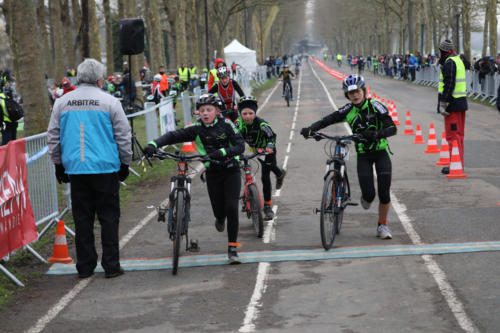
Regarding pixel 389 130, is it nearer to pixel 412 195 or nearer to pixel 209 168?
pixel 209 168

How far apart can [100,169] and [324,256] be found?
2606mm

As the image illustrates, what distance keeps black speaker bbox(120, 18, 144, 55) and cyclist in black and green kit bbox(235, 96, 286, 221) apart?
17.2 feet

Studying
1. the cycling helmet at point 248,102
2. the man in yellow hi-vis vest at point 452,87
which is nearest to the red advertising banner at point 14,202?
the cycling helmet at point 248,102

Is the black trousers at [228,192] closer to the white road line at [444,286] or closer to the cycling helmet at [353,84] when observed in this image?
the cycling helmet at [353,84]

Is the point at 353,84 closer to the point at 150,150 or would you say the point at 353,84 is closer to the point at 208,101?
the point at 208,101

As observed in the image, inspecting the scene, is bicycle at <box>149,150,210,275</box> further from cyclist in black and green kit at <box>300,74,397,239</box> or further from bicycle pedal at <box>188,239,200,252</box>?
cyclist in black and green kit at <box>300,74,397,239</box>

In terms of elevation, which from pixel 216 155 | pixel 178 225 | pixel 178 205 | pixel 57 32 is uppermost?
pixel 57 32

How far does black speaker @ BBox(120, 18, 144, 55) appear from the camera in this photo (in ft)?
47.8

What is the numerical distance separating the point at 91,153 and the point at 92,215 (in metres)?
0.76

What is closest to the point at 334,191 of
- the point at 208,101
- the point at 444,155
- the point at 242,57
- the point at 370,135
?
the point at 370,135

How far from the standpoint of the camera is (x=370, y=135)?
336 inches

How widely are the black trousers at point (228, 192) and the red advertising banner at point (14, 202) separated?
2097 mm

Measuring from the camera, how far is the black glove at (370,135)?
27.9 feet

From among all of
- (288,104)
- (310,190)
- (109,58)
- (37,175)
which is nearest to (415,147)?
(310,190)
